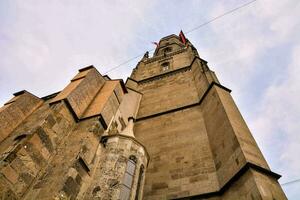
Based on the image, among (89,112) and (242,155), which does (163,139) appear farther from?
(242,155)

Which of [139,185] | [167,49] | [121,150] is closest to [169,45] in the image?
[167,49]

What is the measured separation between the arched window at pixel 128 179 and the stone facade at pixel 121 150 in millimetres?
25

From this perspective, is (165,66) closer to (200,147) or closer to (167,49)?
(167,49)

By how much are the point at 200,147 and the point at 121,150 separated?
2566 millimetres

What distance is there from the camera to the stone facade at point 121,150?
4.93 m

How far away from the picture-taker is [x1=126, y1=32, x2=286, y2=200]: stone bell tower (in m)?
5.47

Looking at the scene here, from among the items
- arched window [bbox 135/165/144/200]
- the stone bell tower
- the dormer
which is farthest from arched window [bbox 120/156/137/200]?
the dormer

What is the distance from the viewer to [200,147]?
794 cm

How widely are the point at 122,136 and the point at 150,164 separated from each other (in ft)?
5.21

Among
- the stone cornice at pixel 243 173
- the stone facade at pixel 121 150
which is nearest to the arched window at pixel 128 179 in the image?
the stone facade at pixel 121 150

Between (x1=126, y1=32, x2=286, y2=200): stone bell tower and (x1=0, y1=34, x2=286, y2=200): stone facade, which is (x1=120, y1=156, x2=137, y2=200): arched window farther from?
(x1=126, y1=32, x2=286, y2=200): stone bell tower

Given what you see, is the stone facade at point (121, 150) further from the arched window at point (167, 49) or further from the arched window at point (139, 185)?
the arched window at point (167, 49)

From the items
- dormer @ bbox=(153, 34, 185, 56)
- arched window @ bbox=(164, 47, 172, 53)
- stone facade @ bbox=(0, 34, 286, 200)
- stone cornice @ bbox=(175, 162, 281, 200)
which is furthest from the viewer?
arched window @ bbox=(164, 47, 172, 53)

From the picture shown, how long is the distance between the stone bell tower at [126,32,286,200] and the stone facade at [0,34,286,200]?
0.10 ft
